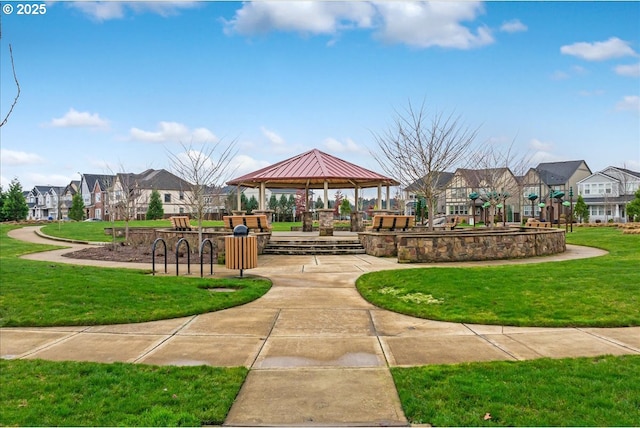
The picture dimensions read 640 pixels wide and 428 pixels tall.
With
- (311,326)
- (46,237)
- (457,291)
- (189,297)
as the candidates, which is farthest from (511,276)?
(46,237)

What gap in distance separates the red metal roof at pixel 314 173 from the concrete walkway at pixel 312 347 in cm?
1323

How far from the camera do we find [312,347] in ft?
17.4

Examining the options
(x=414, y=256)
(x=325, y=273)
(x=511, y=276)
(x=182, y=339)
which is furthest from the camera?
(x=414, y=256)

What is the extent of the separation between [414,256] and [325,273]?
3.03 m

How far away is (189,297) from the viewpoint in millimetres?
7844

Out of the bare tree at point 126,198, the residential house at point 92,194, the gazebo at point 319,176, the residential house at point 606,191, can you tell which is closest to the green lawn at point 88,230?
the bare tree at point 126,198

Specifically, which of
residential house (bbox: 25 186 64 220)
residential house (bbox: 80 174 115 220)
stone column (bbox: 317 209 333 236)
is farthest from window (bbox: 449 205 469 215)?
residential house (bbox: 25 186 64 220)

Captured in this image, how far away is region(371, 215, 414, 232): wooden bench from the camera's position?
52.2ft

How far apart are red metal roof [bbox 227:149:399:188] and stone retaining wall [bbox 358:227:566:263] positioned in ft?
22.6

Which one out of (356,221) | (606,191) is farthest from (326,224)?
(606,191)

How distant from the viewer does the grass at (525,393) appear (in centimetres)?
332

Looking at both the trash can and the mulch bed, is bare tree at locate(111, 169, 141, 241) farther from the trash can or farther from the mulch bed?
the trash can

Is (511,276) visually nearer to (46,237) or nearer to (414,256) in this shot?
(414,256)

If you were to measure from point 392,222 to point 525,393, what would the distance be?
41.1ft
